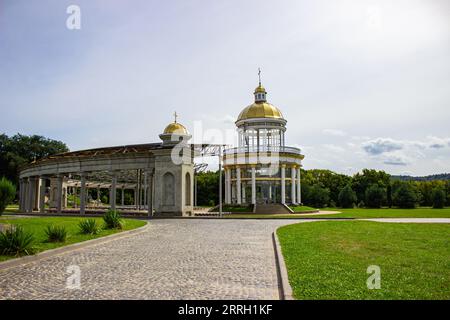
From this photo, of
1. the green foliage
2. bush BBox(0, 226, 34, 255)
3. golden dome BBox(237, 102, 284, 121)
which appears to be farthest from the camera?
the green foliage

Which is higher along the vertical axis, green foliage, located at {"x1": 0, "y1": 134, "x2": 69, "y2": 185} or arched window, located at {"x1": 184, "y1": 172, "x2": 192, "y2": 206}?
green foliage, located at {"x1": 0, "y1": 134, "x2": 69, "y2": 185}

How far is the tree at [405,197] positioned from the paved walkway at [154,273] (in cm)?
6347

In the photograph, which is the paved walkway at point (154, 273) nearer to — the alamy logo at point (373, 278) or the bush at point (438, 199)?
the alamy logo at point (373, 278)

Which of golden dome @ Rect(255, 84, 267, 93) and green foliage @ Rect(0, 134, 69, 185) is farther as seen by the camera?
green foliage @ Rect(0, 134, 69, 185)

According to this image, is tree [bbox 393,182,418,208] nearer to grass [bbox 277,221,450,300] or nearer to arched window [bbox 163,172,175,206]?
arched window [bbox 163,172,175,206]

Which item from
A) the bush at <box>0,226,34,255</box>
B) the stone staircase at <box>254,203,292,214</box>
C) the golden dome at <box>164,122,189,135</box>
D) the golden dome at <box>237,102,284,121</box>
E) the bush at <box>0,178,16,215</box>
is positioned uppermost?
the golden dome at <box>237,102,284,121</box>

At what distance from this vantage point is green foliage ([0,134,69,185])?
255 ft

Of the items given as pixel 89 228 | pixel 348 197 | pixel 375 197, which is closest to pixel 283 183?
pixel 348 197

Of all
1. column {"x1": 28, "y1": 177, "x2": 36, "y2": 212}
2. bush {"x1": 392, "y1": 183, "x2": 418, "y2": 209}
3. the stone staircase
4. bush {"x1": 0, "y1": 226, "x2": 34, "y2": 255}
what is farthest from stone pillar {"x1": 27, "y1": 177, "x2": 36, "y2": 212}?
bush {"x1": 392, "y1": 183, "x2": 418, "y2": 209}

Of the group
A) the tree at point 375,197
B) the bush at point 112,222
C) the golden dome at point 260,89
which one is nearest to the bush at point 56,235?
the bush at point 112,222

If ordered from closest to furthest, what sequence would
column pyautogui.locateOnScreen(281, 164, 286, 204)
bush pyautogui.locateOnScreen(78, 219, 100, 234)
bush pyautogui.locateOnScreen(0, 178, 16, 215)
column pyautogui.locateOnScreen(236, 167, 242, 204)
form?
bush pyautogui.locateOnScreen(78, 219, 100, 234) < bush pyautogui.locateOnScreen(0, 178, 16, 215) < column pyautogui.locateOnScreen(281, 164, 286, 204) < column pyautogui.locateOnScreen(236, 167, 242, 204)

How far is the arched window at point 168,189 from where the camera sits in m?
35.1

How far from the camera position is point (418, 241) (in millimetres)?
15398

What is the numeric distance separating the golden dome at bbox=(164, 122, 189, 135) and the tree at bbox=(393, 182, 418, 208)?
166ft
